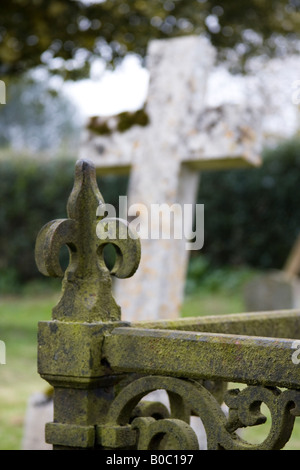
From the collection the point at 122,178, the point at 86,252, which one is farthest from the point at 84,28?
the point at 86,252

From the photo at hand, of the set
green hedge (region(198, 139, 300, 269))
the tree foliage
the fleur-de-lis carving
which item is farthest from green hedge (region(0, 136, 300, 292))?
the fleur-de-lis carving

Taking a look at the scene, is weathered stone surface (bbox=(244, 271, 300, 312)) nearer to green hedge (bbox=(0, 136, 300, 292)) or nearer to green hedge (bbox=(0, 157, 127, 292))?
green hedge (bbox=(0, 136, 300, 292))

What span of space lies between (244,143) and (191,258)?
8.67 m

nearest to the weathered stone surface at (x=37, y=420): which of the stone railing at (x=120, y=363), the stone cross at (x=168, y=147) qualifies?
the stone cross at (x=168, y=147)

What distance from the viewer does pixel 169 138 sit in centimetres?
491

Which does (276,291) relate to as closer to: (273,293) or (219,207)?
(273,293)

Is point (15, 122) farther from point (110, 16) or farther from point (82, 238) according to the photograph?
point (82, 238)

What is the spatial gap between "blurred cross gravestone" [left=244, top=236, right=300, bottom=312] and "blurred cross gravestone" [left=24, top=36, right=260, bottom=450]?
438 cm

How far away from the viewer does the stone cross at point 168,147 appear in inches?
185

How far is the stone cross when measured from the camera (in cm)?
471

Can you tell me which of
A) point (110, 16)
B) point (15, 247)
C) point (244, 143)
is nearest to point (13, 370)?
point (244, 143)

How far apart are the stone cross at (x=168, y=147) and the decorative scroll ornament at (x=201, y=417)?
108 inches

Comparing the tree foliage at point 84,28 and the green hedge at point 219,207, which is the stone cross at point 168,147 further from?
the green hedge at point 219,207

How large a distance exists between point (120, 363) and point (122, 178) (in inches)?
473
